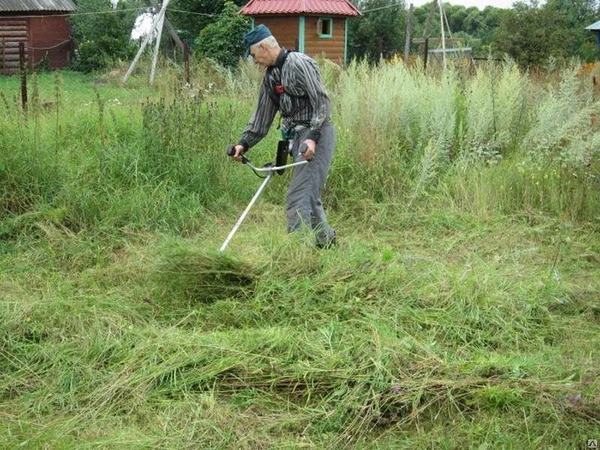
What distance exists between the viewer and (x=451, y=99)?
8562 millimetres

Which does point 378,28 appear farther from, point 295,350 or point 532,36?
point 295,350

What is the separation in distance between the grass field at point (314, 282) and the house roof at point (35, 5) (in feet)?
63.8

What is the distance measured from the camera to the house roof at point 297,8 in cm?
2117

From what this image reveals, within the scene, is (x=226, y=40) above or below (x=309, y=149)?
above

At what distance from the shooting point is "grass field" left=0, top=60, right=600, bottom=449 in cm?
369

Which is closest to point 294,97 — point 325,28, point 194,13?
point 325,28

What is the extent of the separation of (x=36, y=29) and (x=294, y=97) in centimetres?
2361

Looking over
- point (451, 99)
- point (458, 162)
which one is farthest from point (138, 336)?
point (451, 99)

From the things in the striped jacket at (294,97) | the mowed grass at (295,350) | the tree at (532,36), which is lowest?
the mowed grass at (295,350)

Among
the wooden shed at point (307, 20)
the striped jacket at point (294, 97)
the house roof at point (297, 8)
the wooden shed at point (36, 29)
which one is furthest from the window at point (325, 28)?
the striped jacket at point (294, 97)

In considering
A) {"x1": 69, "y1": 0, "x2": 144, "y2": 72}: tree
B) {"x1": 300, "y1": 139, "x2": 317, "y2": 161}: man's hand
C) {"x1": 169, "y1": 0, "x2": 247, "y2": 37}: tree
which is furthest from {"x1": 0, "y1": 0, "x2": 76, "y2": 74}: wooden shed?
{"x1": 300, "y1": 139, "x2": 317, "y2": 161}: man's hand

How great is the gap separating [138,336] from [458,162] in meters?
4.44

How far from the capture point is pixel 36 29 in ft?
88.9

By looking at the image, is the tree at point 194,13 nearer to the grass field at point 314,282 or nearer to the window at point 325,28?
the window at point 325,28
